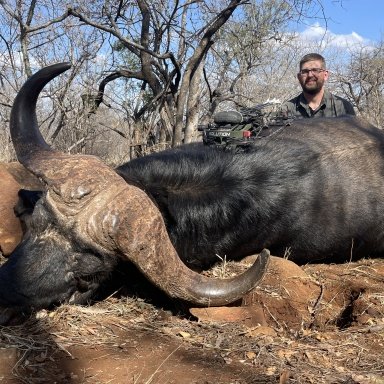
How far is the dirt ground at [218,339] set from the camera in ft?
7.86

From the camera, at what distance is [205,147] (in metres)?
4.08

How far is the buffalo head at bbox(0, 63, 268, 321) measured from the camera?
288 centimetres

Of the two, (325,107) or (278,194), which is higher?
(325,107)

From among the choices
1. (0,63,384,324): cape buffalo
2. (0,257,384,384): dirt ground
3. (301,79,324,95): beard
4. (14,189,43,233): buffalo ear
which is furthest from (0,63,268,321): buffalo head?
(301,79,324,95): beard

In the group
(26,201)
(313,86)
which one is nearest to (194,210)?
(26,201)

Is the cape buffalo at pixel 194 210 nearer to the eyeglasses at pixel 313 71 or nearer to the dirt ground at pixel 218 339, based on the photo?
the dirt ground at pixel 218 339

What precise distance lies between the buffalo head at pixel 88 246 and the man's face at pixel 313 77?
14.4 ft

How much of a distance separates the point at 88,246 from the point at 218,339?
2.79 feet

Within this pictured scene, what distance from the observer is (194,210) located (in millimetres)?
3465

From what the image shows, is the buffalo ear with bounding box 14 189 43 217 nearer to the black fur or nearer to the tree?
the black fur

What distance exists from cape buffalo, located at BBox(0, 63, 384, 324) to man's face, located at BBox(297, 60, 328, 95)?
1891mm

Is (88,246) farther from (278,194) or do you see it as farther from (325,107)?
(325,107)

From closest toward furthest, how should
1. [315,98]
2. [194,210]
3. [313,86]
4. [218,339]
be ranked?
[218,339]
[194,210]
[313,86]
[315,98]

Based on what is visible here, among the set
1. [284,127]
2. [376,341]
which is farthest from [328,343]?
[284,127]
